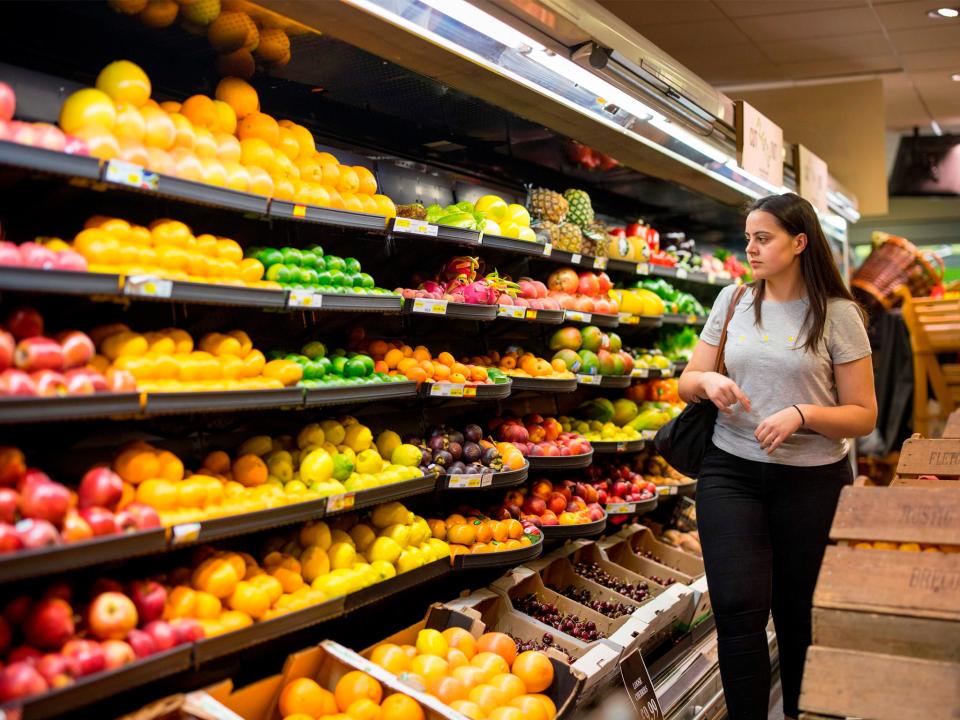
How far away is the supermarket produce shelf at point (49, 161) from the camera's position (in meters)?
1.98

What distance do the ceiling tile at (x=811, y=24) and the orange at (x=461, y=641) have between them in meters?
5.09

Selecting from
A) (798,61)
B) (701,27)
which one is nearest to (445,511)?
(701,27)

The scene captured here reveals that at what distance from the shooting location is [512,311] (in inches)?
150

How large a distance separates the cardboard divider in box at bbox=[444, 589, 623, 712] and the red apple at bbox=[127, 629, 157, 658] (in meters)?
1.33

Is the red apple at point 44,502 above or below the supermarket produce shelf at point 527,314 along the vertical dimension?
below

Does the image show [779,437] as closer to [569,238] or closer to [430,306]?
[430,306]

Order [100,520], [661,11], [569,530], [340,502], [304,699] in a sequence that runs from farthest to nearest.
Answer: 1. [661,11]
2. [569,530]
3. [340,502]
4. [304,699]
5. [100,520]

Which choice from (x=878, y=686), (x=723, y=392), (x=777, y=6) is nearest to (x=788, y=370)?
(x=723, y=392)

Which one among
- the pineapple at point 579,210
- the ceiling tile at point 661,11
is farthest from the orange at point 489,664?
the ceiling tile at point 661,11

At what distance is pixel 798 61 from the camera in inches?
283

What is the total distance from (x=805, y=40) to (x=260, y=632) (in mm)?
6193

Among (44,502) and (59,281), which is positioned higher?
(59,281)

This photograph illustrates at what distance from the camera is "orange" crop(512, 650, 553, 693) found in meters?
2.90

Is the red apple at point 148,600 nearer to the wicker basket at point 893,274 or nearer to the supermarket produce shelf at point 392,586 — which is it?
the supermarket produce shelf at point 392,586
